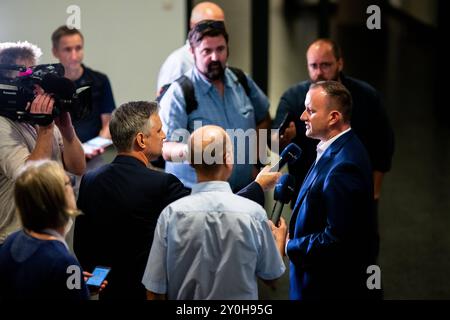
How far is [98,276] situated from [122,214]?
23 cm

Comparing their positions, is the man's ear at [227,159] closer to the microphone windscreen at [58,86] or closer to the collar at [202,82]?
the microphone windscreen at [58,86]

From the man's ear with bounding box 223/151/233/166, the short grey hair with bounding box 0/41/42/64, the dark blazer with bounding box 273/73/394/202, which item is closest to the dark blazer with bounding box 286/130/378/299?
the man's ear with bounding box 223/151/233/166

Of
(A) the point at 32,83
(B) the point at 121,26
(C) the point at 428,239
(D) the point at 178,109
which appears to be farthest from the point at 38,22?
(C) the point at 428,239

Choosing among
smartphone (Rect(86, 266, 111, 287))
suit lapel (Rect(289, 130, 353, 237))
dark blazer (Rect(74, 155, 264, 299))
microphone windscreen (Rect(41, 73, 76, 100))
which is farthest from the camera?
microphone windscreen (Rect(41, 73, 76, 100))

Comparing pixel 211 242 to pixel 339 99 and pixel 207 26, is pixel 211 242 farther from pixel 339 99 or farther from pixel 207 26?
pixel 207 26

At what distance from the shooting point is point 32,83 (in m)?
3.29

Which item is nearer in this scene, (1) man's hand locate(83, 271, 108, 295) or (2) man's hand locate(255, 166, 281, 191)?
(1) man's hand locate(83, 271, 108, 295)

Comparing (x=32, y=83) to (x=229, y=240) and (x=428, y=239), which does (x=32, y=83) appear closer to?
(x=229, y=240)

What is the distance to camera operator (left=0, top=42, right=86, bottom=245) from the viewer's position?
322 cm

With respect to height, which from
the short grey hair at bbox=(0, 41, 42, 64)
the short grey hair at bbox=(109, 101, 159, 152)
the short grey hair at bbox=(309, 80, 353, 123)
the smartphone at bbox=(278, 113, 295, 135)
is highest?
the short grey hair at bbox=(0, 41, 42, 64)

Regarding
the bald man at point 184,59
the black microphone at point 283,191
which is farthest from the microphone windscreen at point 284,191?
the bald man at point 184,59

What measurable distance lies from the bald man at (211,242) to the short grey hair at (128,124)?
1.04 feet

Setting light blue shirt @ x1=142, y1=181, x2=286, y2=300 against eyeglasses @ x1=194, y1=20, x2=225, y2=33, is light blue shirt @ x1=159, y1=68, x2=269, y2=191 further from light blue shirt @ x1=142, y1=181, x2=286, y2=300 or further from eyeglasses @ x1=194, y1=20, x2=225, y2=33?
light blue shirt @ x1=142, y1=181, x2=286, y2=300

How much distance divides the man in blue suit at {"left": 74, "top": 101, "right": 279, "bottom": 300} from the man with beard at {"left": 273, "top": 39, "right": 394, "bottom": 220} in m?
0.97
